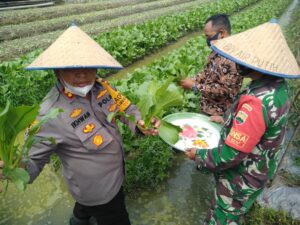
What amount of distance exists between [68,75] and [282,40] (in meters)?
1.35

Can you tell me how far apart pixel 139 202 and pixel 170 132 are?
5.29 feet

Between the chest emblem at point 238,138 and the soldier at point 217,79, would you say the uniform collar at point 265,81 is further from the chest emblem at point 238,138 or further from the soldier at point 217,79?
the soldier at point 217,79

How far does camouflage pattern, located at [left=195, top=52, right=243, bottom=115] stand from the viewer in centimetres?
313

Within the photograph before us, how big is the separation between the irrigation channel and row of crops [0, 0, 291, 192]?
0.66ft

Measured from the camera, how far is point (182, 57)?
259 inches

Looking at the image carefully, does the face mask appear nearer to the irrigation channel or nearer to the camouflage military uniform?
the camouflage military uniform

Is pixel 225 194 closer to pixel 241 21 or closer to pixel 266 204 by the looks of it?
pixel 266 204

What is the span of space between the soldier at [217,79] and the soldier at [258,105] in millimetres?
1108

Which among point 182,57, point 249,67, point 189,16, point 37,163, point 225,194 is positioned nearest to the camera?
point 249,67

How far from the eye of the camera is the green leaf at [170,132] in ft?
6.95

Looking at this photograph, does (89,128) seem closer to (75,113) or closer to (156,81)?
(75,113)

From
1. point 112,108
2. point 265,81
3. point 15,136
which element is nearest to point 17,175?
point 15,136

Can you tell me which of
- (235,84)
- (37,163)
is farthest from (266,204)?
(37,163)

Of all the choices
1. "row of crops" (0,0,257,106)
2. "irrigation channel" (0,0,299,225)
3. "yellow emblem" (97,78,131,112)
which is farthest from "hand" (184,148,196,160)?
"row of crops" (0,0,257,106)
